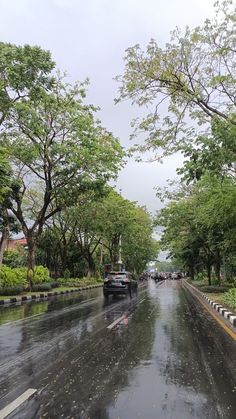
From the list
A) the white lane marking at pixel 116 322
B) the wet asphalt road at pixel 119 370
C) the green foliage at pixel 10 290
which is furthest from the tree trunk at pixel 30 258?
the wet asphalt road at pixel 119 370

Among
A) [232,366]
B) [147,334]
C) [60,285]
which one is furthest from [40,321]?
[60,285]

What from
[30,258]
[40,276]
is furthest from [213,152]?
[40,276]

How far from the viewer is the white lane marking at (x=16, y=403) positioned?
198 inches

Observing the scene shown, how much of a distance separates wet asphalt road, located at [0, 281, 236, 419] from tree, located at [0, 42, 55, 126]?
420 inches

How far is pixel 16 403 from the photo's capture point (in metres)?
5.38

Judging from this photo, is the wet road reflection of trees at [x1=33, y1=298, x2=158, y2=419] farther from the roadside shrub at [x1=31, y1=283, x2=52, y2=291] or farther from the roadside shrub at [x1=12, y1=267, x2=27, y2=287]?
the roadside shrub at [x1=31, y1=283, x2=52, y2=291]

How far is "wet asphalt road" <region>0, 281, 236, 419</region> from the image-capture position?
5.27 metres

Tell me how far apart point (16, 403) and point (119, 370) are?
2.19 m

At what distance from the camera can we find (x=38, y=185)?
39469 millimetres

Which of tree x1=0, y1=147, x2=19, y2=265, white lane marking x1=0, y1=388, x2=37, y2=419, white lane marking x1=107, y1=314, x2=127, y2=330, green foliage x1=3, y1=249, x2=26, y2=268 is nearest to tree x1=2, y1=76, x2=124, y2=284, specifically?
tree x1=0, y1=147, x2=19, y2=265

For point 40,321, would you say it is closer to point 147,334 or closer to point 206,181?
point 147,334

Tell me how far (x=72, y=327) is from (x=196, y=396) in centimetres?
683

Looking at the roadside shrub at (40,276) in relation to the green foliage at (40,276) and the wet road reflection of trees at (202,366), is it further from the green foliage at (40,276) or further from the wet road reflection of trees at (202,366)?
the wet road reflection of trees at (202,366)

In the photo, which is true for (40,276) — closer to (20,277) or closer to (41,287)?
(41,287)
